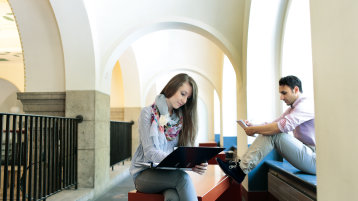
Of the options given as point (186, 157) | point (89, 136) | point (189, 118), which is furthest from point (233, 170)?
point (89, 136)

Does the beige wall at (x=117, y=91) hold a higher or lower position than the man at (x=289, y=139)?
higher

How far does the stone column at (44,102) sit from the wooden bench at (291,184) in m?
2.98

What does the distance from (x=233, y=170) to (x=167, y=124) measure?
1.03 m

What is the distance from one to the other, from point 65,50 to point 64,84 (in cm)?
49

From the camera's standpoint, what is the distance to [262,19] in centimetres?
400

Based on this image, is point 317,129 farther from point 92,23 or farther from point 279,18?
point 92,23

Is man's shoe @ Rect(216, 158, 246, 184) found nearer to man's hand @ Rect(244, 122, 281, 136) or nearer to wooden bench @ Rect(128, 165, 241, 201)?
wooden bench @ Rect(128, 165, 241, 201)

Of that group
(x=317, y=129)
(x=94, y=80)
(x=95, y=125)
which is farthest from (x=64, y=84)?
(x=317, y=129)

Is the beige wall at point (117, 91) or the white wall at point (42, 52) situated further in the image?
the beige wall at point (117, 91)

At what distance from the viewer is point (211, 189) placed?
228cm

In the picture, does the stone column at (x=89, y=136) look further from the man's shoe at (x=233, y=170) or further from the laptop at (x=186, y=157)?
the laptop at (x=186, y=157)

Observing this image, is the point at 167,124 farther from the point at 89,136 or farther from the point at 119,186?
the point at 119,186

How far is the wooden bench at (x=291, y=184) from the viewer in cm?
233

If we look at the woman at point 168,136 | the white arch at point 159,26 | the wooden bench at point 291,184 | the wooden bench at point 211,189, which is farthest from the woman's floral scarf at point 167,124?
the white arch at point 159,26
